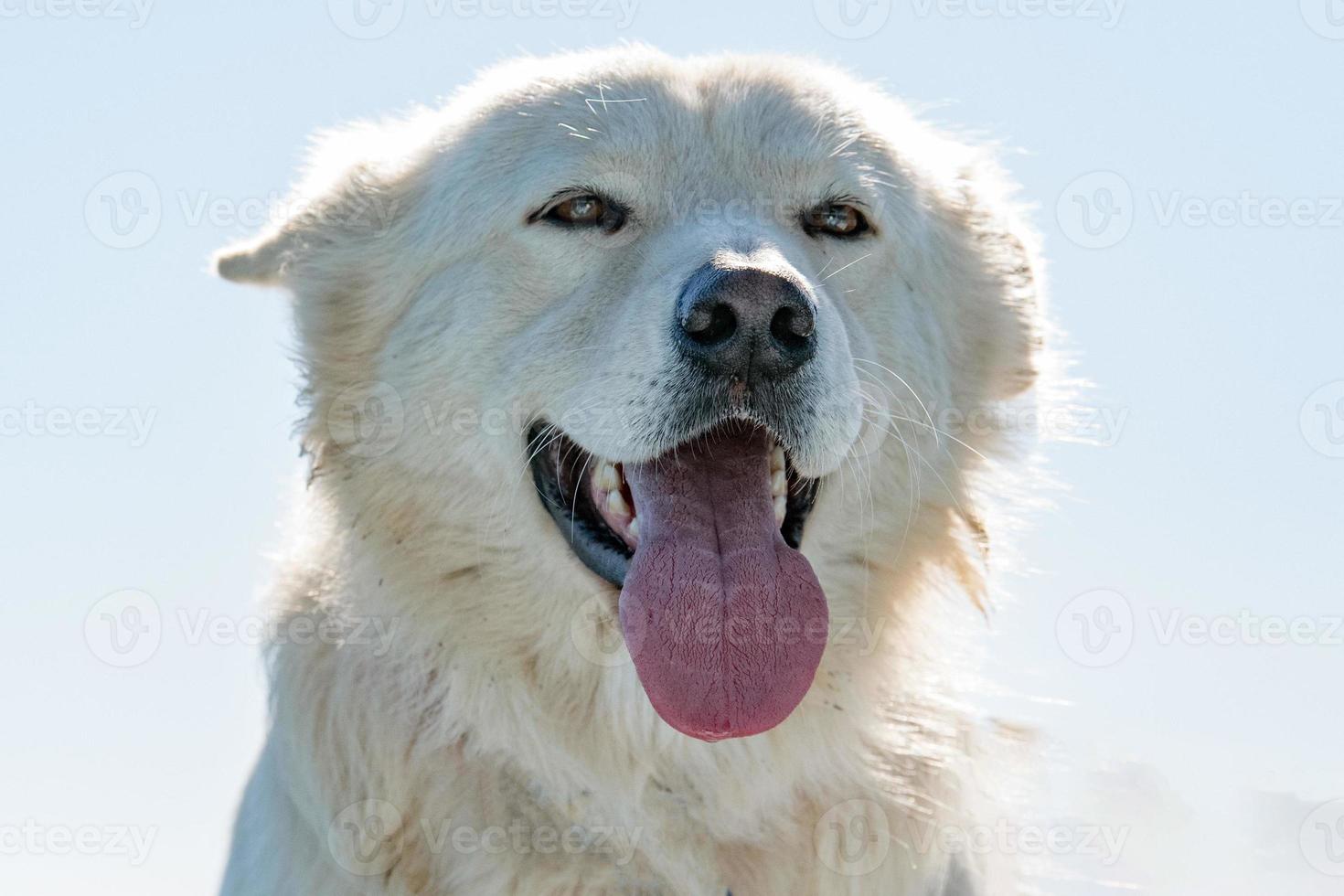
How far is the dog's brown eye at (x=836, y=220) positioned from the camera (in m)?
4.40

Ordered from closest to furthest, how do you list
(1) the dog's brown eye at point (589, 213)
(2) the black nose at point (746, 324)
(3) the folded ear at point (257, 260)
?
(2) the black nose at point (746, 324), (1) the dog's brown eye at point (589, 213), (3) the folded ear at point (257, 260)

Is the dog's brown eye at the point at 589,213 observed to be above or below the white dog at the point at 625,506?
above

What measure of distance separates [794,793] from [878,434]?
1.05m

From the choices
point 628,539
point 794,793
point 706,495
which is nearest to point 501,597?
point 628,539

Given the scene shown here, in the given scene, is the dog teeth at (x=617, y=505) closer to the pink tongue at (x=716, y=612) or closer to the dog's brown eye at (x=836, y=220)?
the pink tongue at (x=716, y=612)

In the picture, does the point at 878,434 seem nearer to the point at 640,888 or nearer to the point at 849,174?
the point at 849,174

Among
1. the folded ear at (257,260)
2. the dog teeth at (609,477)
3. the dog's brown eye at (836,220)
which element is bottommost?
the dog teeth at (609,477)

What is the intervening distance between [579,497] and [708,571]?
0.55 m

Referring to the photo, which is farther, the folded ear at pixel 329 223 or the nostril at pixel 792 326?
the folded ear at pixel 329 223

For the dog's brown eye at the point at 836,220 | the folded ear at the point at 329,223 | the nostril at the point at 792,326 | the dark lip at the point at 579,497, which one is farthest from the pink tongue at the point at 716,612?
the folded ear at the point at 329,223

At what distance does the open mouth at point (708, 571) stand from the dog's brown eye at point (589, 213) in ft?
2.01

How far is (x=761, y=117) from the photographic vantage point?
4.43 m

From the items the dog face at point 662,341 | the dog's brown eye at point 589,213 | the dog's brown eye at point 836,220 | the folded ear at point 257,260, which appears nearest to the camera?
the dog face at point 662,341

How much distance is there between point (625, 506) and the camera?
407 cm
